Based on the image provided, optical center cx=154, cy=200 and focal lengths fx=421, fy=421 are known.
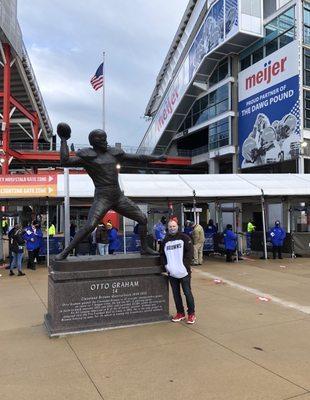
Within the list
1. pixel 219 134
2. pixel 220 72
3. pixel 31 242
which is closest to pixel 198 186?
pixel 31 242

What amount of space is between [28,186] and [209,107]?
31332 mm

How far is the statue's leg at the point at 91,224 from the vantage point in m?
6.59

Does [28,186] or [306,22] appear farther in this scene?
[306,22]

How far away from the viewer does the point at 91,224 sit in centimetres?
665

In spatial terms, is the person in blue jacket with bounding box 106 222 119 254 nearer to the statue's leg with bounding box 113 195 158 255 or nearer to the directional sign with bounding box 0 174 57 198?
the directional sign with bounding box 0 174 57 198

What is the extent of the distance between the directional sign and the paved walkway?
7.12m

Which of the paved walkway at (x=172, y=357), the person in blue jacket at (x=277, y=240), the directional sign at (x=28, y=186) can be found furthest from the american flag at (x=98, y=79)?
the paved walkway at (x=172, y=357)

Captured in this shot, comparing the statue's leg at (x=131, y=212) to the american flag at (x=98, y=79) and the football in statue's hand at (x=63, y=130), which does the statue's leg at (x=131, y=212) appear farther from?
the american flag at (x=98, y=79)

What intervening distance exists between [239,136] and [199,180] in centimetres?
2268

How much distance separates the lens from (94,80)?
32.2 meters

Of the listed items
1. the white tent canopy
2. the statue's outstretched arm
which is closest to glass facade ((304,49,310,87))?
the white tent canopy

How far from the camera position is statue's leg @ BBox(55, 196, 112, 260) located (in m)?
6.59

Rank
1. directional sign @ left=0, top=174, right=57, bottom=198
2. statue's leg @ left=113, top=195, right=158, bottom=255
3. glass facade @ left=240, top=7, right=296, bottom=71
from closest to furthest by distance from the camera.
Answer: statue's leg @ left=113, top=195, right=158, bottom=255, directional sign @ left=0, top=174, right=57, bottom=198, glass facade @ left=240, top=7, right=296, bottom=71

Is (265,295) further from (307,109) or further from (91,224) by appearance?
(307,109)
